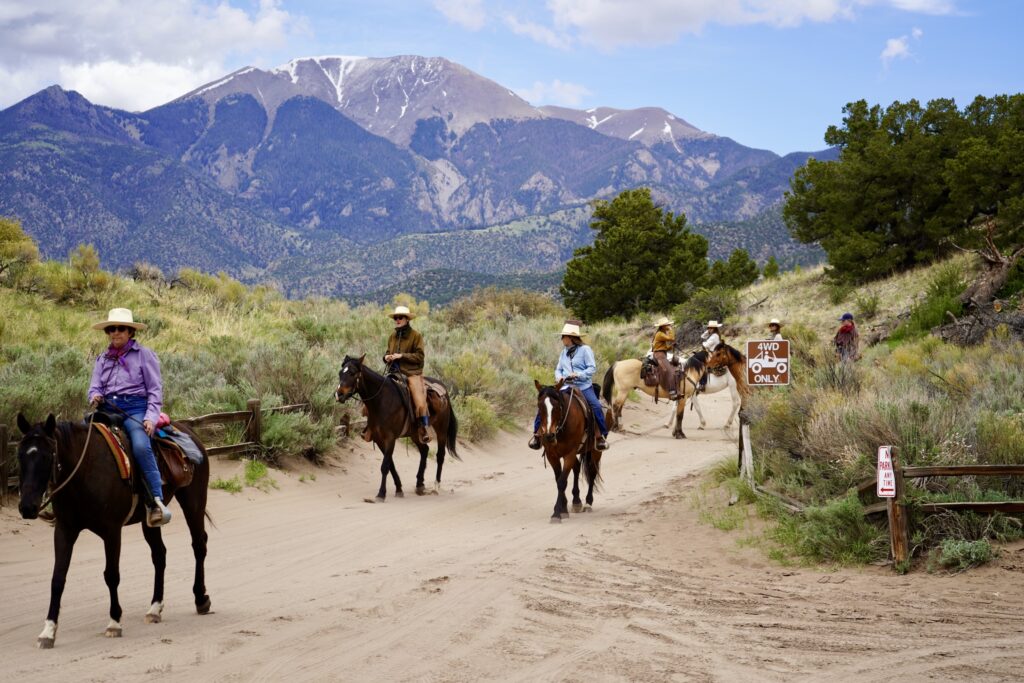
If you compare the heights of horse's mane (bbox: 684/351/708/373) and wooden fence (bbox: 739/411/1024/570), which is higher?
horse's mane (bbox: 684/351/708/373)

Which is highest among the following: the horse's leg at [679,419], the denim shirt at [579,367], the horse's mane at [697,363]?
the denim shirt at [579,367]

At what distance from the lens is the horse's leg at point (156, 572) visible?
7.83 m

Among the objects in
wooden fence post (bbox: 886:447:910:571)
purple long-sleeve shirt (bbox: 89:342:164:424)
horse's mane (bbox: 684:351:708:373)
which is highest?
→ purple long-sleeve shirt (bbox: 89:342:164:424)

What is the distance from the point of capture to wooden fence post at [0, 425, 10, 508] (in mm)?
10531

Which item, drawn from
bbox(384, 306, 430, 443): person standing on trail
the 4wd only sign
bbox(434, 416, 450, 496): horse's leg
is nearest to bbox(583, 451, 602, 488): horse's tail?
the 4wd only sign

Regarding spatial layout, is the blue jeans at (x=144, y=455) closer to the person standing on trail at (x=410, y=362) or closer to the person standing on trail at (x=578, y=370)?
the person standing on trail at (x=578, y=370)

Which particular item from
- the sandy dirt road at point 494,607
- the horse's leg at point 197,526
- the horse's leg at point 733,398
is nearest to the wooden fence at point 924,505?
the sandy dirt road at point 494,607

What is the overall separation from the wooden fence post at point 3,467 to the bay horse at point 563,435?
642 cm

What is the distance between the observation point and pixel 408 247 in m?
182

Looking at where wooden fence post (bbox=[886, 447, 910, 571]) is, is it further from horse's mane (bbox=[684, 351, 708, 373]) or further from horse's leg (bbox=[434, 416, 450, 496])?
horse's mane (bbox=[684, 351, 708, 373])

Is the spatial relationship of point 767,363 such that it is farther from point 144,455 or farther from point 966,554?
point 144,455

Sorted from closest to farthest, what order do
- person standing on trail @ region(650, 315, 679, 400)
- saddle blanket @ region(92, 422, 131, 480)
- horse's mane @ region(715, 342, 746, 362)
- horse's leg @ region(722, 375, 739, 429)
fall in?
saddle blanket @ region(92, 422, 131, 480) → person standing on trail @ region(650, 315, 679, 400) → horse's mane @ region(715, 342, 746, 362) → horse's leg @ region(722, 375, 739, 429)

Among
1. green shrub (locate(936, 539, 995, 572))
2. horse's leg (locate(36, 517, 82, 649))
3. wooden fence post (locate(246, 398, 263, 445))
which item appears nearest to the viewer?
horse's leg (locate(36, 517, 82, 649))

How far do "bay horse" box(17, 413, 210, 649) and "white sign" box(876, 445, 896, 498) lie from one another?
21.9 ft
